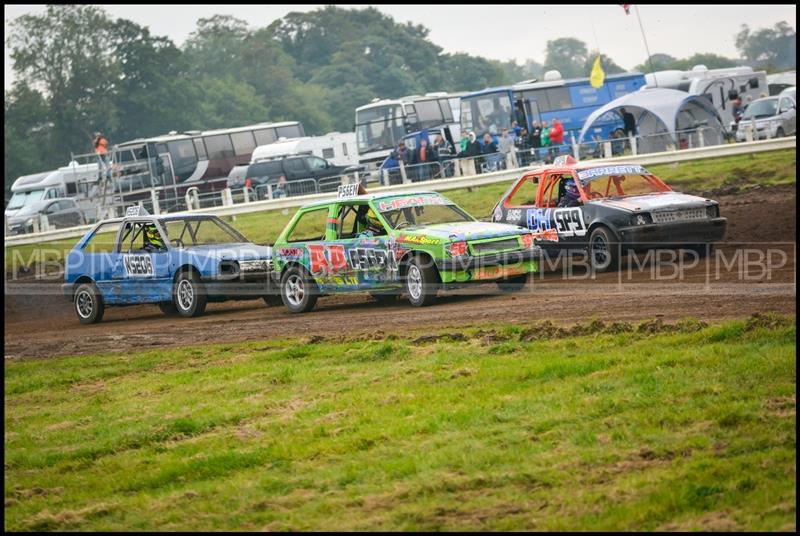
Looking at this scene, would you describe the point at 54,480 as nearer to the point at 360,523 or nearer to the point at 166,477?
the point at 166,477

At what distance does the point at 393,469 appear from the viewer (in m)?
7.15

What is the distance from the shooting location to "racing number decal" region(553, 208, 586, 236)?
16250mm

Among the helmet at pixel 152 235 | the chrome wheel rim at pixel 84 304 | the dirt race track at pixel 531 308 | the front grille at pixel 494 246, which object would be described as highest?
the helmet at pixel 152 235

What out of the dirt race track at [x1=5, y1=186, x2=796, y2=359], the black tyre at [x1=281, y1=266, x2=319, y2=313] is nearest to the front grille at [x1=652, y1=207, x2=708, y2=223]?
the dirt race track at [x1=5, y1=186, x2=796, y2=359]

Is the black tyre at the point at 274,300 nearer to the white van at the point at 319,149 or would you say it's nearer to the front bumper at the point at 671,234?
the front bumper at the point at 671,234

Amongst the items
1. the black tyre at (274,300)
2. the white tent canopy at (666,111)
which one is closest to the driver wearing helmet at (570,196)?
the black tyre at (274,300)

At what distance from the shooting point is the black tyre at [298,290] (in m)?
15.9

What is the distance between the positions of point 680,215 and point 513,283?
2355mm

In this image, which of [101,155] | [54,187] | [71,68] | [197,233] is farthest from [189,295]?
[71,68]

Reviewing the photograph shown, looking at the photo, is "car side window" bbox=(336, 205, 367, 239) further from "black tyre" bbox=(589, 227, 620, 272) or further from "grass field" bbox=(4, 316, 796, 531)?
"grass field" bbox=(4, 316, 796, 531)

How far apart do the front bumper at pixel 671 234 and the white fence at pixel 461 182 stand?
1011cm

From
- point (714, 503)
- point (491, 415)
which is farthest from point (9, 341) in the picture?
point (714, 503)

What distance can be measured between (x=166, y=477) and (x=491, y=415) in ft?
7.09

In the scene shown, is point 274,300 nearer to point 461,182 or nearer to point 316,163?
point 461,182
